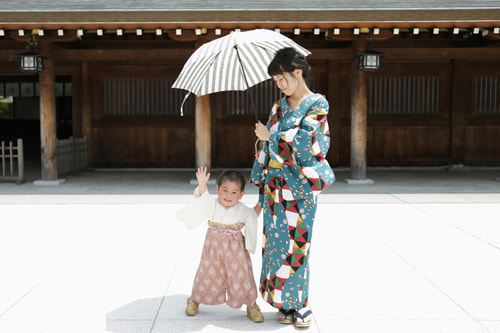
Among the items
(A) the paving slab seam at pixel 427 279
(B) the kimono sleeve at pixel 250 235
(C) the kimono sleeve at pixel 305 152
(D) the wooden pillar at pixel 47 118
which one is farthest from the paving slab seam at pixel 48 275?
(D) the wooden pillar at pixel 47 118

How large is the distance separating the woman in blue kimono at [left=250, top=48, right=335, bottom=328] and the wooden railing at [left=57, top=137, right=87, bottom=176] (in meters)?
7.54

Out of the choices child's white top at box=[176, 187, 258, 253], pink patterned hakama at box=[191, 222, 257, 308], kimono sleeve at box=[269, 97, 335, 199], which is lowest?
pink patterned hakama at box=[191, 222, 257, 308]

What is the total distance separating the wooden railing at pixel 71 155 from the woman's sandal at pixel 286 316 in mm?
7584

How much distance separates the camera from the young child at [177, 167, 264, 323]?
3166 millimetres

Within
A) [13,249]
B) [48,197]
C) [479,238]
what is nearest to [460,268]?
[479,238]

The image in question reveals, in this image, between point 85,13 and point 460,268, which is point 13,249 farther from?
point 85,13

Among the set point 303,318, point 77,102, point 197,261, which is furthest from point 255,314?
point 77,102

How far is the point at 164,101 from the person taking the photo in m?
11.2

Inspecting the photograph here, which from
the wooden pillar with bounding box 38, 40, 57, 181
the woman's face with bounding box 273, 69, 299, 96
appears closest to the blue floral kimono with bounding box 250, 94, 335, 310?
the woman's face with bounding box 273, 69, 299, 96

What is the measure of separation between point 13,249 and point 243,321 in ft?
9.04

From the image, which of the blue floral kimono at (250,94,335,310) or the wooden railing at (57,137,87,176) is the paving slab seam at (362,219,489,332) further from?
the wooden railing at (57,137,87,176)

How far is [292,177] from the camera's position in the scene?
2.99 meters

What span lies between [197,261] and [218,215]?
135 centimetres

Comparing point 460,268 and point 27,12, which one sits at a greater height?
point 27,12
